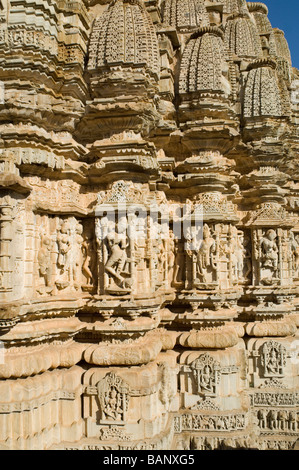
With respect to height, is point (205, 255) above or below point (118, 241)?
below

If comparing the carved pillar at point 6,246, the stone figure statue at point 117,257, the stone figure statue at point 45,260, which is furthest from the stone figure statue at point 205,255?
the carved pillar at point 6,246

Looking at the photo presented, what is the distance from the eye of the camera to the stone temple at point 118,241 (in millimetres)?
7312

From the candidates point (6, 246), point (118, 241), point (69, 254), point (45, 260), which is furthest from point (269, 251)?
point (6, 246)

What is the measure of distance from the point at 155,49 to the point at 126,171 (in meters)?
2.43

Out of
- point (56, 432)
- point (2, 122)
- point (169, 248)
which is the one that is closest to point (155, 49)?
point (2, 122)

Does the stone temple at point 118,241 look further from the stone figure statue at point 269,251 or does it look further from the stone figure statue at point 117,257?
the stone figure statue at point 269,251

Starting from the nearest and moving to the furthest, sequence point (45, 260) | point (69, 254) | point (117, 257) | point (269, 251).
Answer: point (45, 260)
point (117, 257)
point (69, 254)
point (269, 251)

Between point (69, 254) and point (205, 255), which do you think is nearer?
point (69, 254)

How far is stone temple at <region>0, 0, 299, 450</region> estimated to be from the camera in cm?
731

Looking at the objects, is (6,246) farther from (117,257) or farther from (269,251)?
(269,251)

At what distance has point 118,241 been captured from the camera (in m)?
7.95

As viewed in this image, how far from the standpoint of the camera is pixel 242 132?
1267 cm

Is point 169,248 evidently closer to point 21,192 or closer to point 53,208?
point 53,208

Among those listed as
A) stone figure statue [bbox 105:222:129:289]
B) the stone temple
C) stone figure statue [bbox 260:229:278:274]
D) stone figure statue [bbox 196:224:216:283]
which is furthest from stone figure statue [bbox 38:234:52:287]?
stone figure statue [bbox 260:229:278:274]
